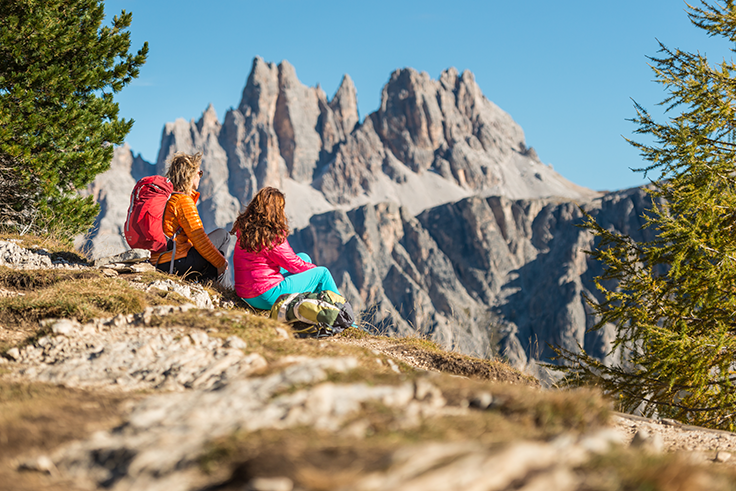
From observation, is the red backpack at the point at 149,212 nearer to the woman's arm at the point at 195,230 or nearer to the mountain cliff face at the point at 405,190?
the woman's arm at the point at 195,230

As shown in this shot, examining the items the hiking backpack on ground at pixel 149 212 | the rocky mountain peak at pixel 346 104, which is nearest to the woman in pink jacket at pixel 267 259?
the hiking backpack on ground at pixel 149 212

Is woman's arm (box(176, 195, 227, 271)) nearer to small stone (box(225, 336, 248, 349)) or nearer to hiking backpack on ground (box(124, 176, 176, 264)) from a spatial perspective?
hiking backpack on ground (box(124, 176, 176, 264))

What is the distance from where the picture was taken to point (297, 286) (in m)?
6.24

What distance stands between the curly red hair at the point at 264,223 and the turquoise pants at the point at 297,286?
44cm

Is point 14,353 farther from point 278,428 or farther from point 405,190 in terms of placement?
point 405,190

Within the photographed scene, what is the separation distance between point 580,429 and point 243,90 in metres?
192

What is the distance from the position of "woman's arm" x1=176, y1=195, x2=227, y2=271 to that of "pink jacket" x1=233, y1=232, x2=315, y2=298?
1.82 feet

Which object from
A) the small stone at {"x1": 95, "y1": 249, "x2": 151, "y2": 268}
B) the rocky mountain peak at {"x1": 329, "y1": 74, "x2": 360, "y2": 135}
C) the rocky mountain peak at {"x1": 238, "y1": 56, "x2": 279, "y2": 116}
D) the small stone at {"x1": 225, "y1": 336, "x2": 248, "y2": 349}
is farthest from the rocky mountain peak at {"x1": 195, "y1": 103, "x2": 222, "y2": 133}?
the small stone at {"x1": 225, "y1": 336, "x2": 248, "y2": 349}

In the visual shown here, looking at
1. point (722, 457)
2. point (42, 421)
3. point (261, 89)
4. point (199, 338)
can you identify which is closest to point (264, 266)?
point (199, 338)

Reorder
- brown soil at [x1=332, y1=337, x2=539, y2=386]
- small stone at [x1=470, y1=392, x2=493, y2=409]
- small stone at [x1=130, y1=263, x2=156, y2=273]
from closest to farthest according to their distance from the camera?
small stone at [x1=470, y1=392, x2=493, y2=409]
brown soil at [x1=332, y1=337, x2=539, y2=386]
small stone at [x1=130, y1=263, x2=156, y2=273]

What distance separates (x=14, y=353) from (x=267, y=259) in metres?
3.06

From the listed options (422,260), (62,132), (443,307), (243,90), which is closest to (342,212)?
(422,260)

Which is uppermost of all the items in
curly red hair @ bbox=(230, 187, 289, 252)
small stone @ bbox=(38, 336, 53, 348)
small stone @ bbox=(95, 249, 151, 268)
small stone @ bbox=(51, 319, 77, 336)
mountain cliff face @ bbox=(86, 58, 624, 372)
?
mountain cliff face @ bbox=(86, 58, 624, 372)

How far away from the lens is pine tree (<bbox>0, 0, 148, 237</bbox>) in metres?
9.12
